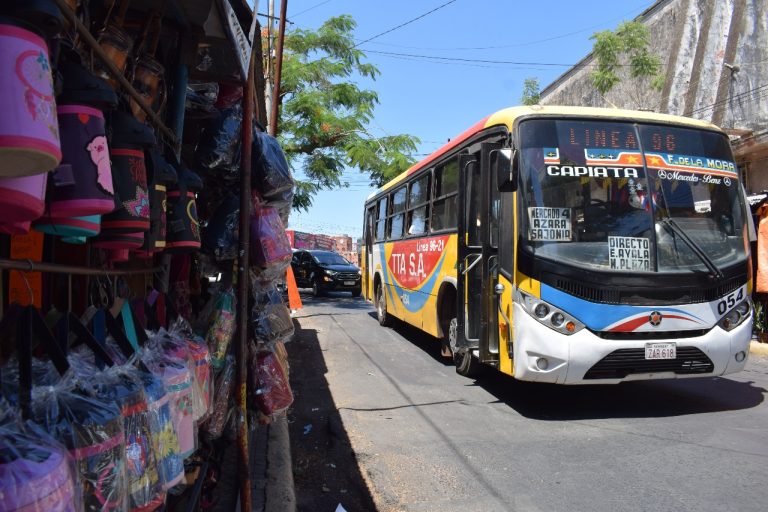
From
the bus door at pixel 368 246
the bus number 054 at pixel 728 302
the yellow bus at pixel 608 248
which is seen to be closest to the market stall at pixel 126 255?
the yellow bus at pixel 608 248

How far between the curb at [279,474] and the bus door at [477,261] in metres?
2.26

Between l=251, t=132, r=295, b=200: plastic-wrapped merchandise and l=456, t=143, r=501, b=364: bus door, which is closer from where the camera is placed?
l=251, t=132, r=295, b=200: plastic-wrapped merchandise

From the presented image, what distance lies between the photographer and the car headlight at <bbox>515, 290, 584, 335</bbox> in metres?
4.98

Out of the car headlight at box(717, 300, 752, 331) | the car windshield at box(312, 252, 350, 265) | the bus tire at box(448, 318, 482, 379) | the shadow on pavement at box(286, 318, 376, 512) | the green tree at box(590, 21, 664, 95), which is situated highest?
the green tree at box(590, 21, 664, 95)

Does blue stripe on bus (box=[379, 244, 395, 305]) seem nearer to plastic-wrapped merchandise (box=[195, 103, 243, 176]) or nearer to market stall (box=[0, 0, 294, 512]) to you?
market stall (box=[0, 0, 294, 512])

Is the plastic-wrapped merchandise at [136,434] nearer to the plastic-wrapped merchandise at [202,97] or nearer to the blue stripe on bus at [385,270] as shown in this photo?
the plastic-wrapped merchandise at [202,97]

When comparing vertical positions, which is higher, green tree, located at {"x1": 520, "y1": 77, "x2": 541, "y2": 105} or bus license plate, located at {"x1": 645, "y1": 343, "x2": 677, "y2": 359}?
green tree, located at {"x1": 520, "y1": 77, "x2": 541, "y2": 105}

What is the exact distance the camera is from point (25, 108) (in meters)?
1.01

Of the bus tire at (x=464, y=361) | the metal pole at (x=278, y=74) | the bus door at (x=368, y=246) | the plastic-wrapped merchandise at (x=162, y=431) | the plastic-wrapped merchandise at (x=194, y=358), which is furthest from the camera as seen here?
the bus door at (x=368, y=246)

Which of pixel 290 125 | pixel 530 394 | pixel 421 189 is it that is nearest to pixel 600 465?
pixel 530 394

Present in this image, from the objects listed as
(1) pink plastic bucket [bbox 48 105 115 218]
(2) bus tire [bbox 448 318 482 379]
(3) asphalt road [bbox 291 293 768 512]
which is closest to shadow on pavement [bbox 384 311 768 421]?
(3) asphalt road [bbox 291 293 768 512]

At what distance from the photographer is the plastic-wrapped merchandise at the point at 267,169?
3348 millimetres

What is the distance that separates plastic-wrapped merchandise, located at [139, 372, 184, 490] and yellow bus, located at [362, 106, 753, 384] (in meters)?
3.82

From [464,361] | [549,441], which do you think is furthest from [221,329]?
[464,361]
